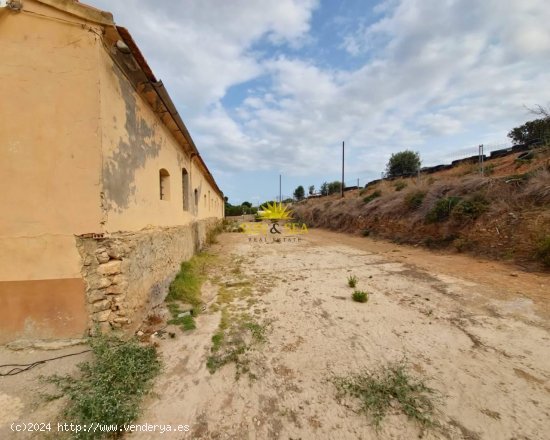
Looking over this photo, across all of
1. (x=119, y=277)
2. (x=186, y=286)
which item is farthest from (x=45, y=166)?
(x=186, y=286)

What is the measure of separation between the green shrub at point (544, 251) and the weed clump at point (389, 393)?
5.59m

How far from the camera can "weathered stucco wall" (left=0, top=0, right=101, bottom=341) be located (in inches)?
101

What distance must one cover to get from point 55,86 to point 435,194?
484 inches

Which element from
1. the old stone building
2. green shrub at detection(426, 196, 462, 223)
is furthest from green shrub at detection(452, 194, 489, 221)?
the old stone building

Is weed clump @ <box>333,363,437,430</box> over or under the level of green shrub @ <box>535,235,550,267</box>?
under

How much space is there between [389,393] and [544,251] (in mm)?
6237

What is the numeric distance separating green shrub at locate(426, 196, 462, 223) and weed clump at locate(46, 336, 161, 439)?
10333 millimetres

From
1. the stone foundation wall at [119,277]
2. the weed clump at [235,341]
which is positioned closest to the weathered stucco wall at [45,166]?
the stone foundation wall at [119,277]

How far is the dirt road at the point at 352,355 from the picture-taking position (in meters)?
1.89

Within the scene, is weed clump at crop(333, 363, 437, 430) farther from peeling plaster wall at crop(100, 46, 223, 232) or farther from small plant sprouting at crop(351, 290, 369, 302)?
peeling plaster wall at crop(100, 46, 223, 232)

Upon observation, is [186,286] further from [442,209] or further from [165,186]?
[442,209]

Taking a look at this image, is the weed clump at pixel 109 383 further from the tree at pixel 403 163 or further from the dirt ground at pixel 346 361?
the tree at pixel 403 163

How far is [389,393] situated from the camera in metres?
2.15

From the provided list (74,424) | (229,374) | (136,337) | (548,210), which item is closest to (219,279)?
(136,337)
